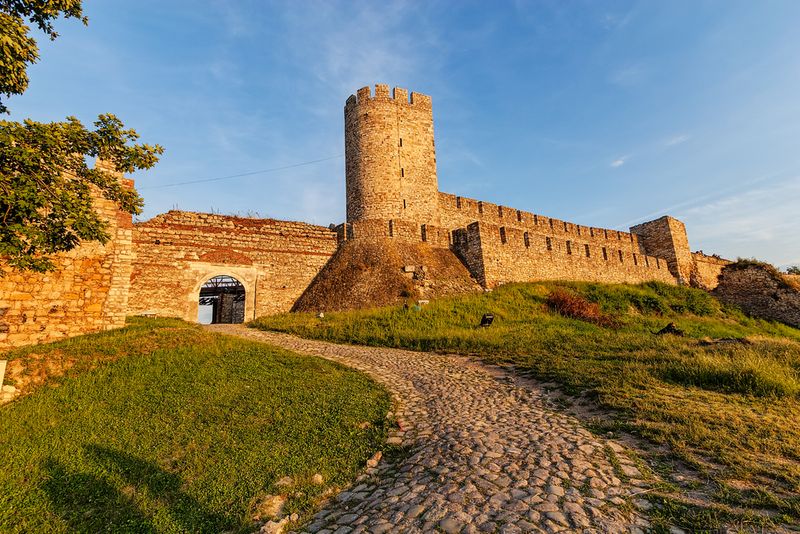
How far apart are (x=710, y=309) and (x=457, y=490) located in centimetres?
3036

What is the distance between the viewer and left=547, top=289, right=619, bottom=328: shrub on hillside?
16991 mm

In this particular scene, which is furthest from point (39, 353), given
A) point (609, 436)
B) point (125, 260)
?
point (609, 436)

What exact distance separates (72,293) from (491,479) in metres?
12.3

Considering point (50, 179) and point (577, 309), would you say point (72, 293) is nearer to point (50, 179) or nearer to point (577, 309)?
point (50, 179)

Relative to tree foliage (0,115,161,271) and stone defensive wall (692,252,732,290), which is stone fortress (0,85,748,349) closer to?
tree foliage (0,115,161,271)

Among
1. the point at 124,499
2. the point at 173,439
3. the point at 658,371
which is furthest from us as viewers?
the point at 658,371

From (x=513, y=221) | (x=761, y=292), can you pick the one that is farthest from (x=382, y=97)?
(x=761, y=292)

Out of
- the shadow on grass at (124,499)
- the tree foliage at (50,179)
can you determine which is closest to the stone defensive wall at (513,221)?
the tree foliage at (50,179)

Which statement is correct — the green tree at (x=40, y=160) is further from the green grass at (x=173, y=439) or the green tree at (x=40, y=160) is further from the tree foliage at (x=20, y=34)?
the green grass at (x=173, y=439)

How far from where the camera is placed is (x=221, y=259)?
19.2 metres

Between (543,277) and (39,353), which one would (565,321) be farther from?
(39,353)

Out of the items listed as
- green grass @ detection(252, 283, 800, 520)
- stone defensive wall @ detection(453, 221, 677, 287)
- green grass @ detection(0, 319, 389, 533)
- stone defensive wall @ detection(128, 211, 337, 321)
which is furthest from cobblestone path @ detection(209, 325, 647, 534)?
stone defensive wall @ detection(453, 221, 677, 287)

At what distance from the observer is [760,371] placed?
262 inches

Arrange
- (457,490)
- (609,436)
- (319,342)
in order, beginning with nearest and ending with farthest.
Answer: (457,490), (609,436), (319,342)
